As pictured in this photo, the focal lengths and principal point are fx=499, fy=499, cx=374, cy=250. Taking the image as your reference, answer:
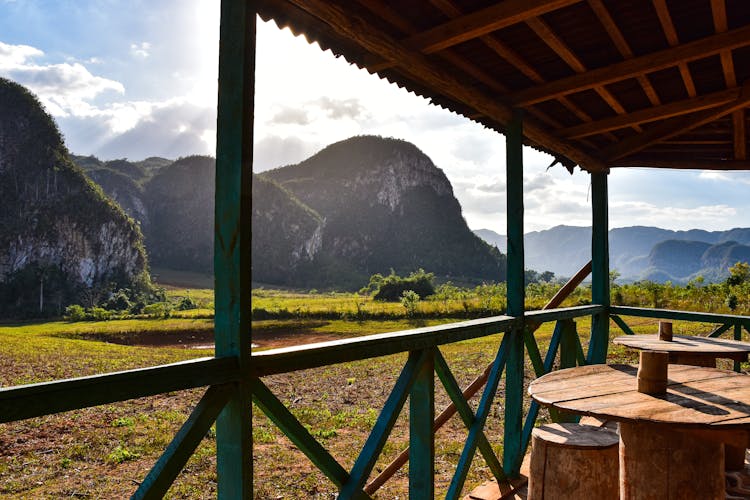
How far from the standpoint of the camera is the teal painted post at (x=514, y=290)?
340cm

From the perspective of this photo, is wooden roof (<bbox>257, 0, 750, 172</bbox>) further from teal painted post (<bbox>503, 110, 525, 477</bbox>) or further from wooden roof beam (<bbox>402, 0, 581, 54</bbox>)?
teal painted post (<bbox>503, 110, 525, 477</bbox>)

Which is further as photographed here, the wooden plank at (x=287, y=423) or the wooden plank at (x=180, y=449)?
the wooden plank at (x=287, y=423)

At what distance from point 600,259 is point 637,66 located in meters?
2.47

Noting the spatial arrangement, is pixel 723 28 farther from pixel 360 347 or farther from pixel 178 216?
pixel 178 216

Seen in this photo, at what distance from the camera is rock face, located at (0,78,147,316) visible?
62562 mm

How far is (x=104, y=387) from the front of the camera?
4.18 feet

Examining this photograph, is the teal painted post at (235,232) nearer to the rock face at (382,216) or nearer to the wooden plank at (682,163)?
the wooden plank at (682,163)

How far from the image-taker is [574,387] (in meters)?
2.19

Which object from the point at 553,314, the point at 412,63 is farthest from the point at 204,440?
the point at 412,63

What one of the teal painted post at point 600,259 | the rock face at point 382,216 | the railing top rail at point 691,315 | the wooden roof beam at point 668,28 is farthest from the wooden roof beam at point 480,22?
the rock face at point 382,216

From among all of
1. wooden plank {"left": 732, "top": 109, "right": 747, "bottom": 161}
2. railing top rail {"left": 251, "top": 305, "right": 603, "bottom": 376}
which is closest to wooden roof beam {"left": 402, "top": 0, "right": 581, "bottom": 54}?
railing top rail {"left": 251, "top": 305, "right": 603, "bottom": 376}

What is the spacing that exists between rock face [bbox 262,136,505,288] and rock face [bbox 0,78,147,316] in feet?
105

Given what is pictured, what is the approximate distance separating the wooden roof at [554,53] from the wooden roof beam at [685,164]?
911mm

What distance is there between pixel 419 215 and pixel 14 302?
6682cm
